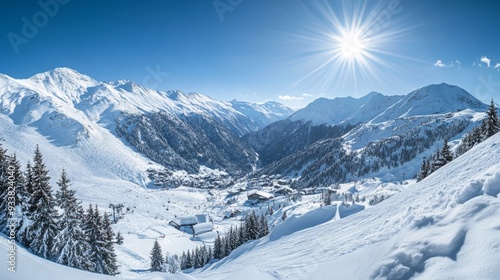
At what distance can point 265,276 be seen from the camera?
37.7ft

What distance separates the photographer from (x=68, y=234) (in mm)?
20812

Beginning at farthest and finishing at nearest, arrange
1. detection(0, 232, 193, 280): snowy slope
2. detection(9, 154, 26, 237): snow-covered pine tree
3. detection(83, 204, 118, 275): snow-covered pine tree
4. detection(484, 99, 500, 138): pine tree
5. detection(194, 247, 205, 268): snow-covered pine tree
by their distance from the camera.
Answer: detection(194, 247, 205, 268): snow-covered pine tree → detection(484, 99, 500, 138): pine tree → detection(83, 204, 118, 275): snow-covered pine tree → detection(9, 154, 26, 237): snow-covered pine tree → detection(0, 232, 193, 280): snowy slope

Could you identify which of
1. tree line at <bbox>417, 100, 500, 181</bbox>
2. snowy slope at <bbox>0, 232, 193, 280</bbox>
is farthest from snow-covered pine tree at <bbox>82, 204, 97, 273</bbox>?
tree line at <bbox>417, 100, 500, 181</bbox>

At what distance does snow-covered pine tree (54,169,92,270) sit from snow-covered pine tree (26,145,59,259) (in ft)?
1.74

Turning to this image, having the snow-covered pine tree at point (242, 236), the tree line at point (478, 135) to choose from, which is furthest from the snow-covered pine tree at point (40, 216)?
the tree line at point (478, 135)

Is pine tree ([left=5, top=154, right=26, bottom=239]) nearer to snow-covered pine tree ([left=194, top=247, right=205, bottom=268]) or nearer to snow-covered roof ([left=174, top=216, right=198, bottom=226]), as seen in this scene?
snow-covered pine tree ([left=194, top=247, right=205, bottom=268])

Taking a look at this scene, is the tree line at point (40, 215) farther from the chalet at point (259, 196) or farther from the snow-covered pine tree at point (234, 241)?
the chalet at point (259, 196)

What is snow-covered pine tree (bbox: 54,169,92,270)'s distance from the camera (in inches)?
802

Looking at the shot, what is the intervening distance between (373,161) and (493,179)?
19452 centimetres

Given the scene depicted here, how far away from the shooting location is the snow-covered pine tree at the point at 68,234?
20359mm

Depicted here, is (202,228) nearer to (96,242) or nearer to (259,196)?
(259,196)

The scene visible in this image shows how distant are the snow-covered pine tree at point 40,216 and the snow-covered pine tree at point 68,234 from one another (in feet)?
1.74

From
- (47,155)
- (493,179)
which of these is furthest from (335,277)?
(47,155)

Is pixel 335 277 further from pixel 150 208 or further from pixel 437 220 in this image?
pixel 150 208
